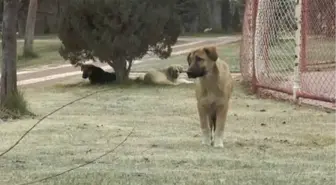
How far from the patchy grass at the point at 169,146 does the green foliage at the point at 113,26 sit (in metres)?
3.57

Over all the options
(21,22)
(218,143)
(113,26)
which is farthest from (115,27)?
(21,22)

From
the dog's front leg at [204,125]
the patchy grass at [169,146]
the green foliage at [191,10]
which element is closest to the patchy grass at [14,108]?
the patchy grass at [169,146]

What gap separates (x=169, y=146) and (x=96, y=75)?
30.1 ft

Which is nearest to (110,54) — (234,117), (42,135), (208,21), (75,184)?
(234,117)

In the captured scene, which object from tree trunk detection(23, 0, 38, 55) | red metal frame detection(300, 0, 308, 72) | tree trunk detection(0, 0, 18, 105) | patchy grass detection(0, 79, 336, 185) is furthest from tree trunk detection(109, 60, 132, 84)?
tree trunk detection(23, 0, 38, 55)

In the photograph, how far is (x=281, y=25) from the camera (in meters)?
14.2

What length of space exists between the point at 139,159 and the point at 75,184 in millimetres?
1196

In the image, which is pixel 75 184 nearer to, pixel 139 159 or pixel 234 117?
pixel 139 159

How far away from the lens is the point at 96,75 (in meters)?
16.7

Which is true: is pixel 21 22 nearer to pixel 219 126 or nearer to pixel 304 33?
pixel 304 33

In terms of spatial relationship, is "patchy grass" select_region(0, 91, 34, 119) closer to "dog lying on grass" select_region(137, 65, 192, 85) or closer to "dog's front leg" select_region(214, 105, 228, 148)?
"dog's front leg" select_region(214, 105, 228, 148)

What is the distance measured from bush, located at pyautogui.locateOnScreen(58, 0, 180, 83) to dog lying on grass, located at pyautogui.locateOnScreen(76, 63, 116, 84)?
246 mm

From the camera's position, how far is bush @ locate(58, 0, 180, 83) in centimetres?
1588

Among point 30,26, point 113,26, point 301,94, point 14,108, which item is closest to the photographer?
point 14,108
